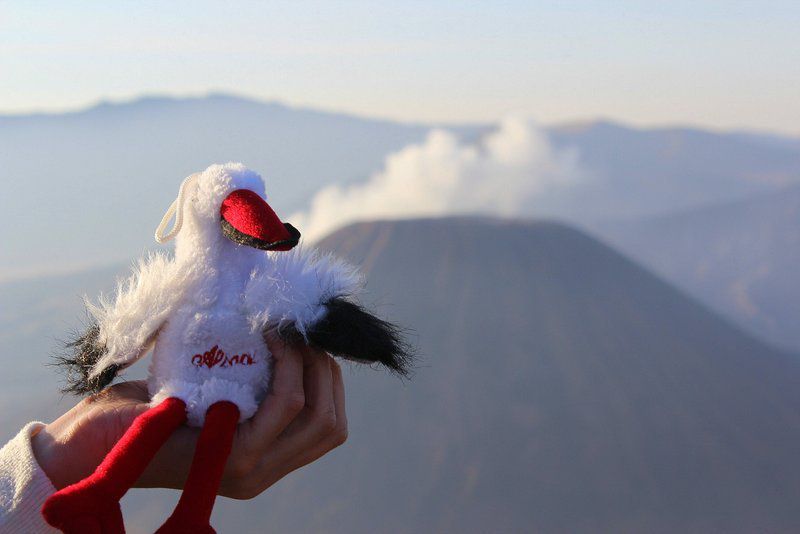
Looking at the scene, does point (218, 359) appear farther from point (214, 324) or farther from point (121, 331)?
point (121, 331)

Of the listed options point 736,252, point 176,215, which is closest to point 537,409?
point 176,215

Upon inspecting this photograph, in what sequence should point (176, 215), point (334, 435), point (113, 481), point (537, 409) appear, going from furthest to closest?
point (537, 409), point (176, 215), point (334, 435), point (113, 481)

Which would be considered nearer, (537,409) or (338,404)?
(338,404)

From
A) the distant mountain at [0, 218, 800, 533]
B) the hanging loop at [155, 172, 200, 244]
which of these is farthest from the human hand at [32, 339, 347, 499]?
the distant mountain at [0, 218, 800, 533]

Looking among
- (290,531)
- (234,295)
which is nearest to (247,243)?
(234,295)

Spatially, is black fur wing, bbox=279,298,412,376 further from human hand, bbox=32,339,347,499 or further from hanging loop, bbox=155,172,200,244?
hanging loop, bbox=155,172,200,244

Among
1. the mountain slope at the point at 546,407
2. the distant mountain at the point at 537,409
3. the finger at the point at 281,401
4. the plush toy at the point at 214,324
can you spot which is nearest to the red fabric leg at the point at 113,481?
the plush toy at the point at 214,324
